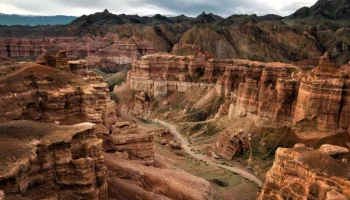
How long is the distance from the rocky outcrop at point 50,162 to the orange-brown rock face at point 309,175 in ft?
56.1

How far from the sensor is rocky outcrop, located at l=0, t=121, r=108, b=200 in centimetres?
2314

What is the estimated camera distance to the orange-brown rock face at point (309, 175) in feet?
95.6

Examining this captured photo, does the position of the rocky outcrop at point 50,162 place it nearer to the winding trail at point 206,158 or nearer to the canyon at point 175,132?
the canyon at point 175,132

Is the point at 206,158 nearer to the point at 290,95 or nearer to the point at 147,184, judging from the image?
the point at 290,95

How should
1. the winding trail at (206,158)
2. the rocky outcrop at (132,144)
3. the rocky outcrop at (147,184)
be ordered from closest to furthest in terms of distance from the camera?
the rocky outcrop at (147,184)
the rocky outcrop at (132,144)
the winding trail at (206,158)

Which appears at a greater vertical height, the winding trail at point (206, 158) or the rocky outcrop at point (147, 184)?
the rocky outcrop at point (147, 184)

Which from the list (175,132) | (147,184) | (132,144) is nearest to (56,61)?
(132,144)

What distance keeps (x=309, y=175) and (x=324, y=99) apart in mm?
34942

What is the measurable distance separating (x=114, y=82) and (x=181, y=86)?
4487 cm

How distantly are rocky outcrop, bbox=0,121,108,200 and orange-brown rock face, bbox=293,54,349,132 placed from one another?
4529 cm

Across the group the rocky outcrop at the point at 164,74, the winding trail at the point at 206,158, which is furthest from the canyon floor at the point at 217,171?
the rocky outcrop at the point at 164,74

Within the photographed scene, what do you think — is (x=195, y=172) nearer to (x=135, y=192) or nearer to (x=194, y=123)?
(x=135, y=192)

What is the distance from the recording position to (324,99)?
62031 mm

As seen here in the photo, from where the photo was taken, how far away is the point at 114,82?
162m
